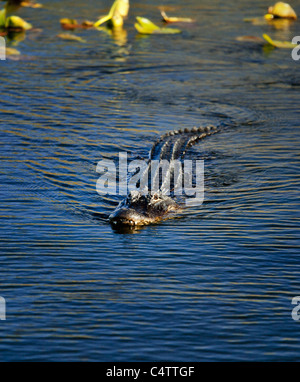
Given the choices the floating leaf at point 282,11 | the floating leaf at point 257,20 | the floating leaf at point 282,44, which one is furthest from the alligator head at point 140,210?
the floating leaf at point 282,11

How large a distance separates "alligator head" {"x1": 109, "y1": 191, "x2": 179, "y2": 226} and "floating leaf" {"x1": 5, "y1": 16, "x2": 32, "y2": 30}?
34.4 feet

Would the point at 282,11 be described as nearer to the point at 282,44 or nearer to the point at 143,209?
the point at 282,44

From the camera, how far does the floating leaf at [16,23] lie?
16812 mm

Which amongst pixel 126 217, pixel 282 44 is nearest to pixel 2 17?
pixel 282 44

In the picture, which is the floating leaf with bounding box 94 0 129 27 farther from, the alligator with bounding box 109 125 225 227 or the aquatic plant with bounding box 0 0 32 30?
the alligator with bounding box 109 125 225 227

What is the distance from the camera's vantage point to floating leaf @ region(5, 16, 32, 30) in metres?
16.8

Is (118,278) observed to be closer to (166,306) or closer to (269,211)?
(166,306)

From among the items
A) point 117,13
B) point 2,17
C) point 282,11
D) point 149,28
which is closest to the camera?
point 149,28

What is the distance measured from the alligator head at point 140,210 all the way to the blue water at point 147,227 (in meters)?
0.18

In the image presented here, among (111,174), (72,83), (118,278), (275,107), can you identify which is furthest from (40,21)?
(118,278)

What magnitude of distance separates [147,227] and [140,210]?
202mm

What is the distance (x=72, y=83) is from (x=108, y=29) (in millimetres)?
4971

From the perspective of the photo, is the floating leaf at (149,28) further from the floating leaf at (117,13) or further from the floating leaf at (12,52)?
the floating leaf at (12,52)

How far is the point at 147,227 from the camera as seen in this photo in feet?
24.1
